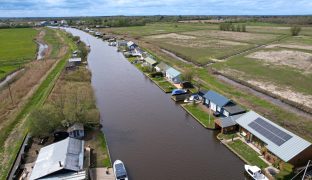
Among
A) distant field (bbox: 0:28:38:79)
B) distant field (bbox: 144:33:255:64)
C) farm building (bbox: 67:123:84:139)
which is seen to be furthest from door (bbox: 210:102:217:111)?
distant field (bbox: 0:28:38:79)

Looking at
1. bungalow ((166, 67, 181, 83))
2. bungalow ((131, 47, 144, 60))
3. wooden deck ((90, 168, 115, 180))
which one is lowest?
wooden deck ((90, 168, 115, 180))

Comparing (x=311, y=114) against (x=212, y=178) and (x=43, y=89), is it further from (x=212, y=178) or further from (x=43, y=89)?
(x=43, y=89)

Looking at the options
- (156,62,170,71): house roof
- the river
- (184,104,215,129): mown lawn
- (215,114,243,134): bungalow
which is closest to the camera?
the river

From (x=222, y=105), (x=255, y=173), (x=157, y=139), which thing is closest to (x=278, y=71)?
(x=222, y=105)

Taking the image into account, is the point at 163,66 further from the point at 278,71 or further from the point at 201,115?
the point at 278,71

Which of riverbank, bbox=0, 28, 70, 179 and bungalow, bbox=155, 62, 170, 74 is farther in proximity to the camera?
bungalow, bbox=155, 62, 170, 74

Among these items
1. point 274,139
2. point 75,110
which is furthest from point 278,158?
point 75,110

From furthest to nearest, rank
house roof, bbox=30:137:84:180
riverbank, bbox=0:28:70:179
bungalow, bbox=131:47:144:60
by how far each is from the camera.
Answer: bungalow, bbox=131:47:144:60, riverbank, bbox=0:28:70:179, house roof, bbox=30:137:84:180

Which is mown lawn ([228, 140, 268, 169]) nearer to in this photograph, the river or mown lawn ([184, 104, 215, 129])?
the river
